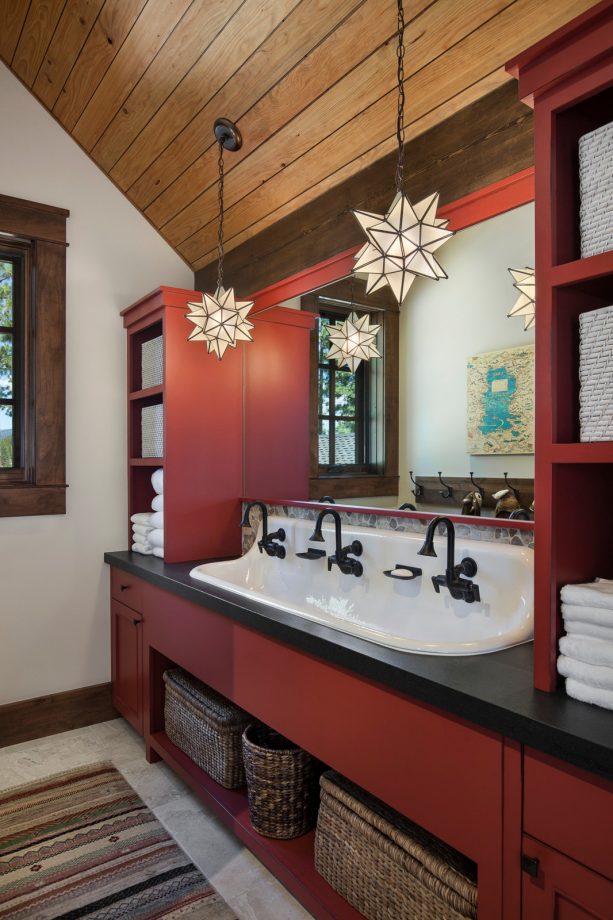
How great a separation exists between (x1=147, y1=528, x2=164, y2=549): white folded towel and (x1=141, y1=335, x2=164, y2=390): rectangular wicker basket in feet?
2.23

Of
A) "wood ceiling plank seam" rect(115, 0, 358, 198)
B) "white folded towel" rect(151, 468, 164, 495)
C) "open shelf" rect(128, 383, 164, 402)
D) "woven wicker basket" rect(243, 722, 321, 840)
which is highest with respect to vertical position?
"wood ceiling plank seam" rect(115, 0, 358, 198)

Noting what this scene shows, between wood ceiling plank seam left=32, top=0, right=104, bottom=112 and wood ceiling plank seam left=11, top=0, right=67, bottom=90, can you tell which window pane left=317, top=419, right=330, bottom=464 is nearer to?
wood ceiling plank seam left=32, top=0, right=104, bottom=112

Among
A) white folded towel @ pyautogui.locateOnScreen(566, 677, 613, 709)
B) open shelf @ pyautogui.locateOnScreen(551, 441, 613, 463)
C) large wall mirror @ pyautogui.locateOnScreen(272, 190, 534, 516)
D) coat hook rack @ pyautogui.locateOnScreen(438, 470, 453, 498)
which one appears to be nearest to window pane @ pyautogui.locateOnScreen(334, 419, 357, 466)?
large wall mirror @ pyautogui.locateOnScreen(272, 190, 534, 516)

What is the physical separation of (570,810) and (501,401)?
1032 millimetres

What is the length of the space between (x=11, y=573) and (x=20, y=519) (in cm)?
25

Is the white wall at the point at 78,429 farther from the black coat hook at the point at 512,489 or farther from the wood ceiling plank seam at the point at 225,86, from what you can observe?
the black coat hook at the point at 512,489

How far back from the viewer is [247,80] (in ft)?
6.92

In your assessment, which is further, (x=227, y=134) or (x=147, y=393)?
(x=147, y=393)

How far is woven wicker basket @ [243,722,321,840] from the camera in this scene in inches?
70.7

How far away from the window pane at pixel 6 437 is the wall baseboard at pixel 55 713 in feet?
3.64

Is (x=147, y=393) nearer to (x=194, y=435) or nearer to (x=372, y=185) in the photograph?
(x=194, y=435)

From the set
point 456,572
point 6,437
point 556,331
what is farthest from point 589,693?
point 6,437

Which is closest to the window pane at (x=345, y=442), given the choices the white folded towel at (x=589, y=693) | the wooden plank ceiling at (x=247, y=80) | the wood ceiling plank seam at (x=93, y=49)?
the wooden plank ceiling at (x=247, y=80)

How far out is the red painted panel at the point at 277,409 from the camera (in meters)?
2.49
